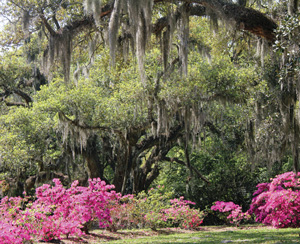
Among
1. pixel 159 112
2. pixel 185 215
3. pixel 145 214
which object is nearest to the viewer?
pixel 145 214

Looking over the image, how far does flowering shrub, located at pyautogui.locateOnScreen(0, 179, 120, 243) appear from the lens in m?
6.67

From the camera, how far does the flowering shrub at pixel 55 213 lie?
21.9ft

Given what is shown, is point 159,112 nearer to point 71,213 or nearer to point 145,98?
point 145,98

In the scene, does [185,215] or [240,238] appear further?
[185,215]

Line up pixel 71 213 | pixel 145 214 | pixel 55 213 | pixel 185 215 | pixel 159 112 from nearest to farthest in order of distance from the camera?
pixel 71 213, pixel 55 213, pixel 145 214, pixel 185 215, pixel 159 112

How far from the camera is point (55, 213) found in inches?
332

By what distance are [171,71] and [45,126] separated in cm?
498

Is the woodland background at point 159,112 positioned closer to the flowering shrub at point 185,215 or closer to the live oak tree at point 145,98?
the live oak tree at point 145,98

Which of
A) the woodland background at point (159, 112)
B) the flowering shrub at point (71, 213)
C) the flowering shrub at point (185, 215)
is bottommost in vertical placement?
the flowering shrub at point (185, 215)

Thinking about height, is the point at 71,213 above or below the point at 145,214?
above

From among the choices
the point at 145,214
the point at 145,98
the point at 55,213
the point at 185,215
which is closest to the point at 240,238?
the point at 145,214

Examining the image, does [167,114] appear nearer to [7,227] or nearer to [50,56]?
[50,56]

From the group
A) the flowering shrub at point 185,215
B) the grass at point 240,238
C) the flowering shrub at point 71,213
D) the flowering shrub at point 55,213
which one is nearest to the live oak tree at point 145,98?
the grass at point 240,238

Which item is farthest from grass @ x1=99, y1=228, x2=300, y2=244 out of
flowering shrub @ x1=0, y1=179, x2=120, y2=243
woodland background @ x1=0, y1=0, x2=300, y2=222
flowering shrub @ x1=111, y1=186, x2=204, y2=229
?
woodland background @ x1=0, y1=0, x2=300, y2=222
